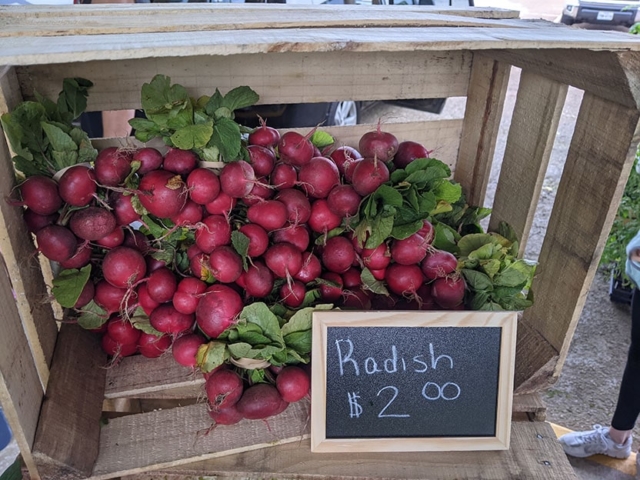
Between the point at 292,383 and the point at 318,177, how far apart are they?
41 cm

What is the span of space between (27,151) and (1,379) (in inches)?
16.7

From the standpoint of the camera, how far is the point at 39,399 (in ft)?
3.43

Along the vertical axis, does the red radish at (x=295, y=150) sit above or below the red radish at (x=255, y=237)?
above

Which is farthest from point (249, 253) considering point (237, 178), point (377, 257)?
point (377, 257)

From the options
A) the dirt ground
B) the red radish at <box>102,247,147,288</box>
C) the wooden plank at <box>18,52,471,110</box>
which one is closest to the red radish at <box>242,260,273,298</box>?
the red radish at <box>102,247,147,288</box>

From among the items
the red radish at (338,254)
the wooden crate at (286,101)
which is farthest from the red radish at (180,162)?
the red radish at (338,254)

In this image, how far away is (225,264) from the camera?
3.48 ft

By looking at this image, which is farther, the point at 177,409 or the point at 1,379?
the point at 177,409

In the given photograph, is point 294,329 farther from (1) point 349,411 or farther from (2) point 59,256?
(2) point 59,256

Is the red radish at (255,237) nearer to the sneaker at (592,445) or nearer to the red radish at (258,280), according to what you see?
the red radish at (258,280)

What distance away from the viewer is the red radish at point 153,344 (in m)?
1.20

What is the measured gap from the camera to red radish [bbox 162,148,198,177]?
1.08 metres

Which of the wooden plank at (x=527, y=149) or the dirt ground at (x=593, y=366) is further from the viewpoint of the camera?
the dirt ground at (x=593, y=366)

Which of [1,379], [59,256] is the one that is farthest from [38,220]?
[1,379]
